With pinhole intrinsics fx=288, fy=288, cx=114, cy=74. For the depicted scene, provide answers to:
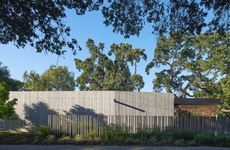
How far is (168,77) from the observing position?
89.2 ft

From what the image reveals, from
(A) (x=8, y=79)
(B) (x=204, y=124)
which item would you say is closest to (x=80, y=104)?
(B) (x=204, y=124)

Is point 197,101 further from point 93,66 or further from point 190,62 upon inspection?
point 93,66

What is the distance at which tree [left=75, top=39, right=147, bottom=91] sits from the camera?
30.7 meters

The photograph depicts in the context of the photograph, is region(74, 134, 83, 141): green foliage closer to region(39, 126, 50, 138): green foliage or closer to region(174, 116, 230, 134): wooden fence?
region(39, 126, 50, 138): green foliage

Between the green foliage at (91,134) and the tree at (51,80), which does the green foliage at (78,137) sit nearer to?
the green foliage at (91,134)

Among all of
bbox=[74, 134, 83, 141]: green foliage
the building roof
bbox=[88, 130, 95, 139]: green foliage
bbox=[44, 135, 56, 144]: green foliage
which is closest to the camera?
bbox=[44, 135, 56, 144]: green foliage

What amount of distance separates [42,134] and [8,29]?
8.06 metres

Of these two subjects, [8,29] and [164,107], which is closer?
[8,29]

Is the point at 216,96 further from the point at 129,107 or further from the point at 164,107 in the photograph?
the point at 129,107

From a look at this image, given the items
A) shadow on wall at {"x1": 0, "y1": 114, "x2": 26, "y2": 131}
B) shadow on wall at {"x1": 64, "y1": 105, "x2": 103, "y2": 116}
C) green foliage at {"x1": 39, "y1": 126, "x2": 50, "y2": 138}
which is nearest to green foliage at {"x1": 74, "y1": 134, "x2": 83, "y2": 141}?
green foliage at {"x1": 39, "y1": 126, "x2": 50, "y2": 138}

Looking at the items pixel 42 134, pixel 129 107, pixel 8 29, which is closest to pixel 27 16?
pixel 8 29

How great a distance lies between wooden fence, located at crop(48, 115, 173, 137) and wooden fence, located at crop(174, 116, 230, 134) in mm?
653

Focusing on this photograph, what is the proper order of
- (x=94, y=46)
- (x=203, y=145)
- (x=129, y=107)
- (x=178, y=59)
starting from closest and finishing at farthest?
(x=203, y=145)
(x=129, y=107)
(x=178, y=59)
(x=94, y=46)

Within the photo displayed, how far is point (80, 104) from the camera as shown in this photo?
18.1 meters
